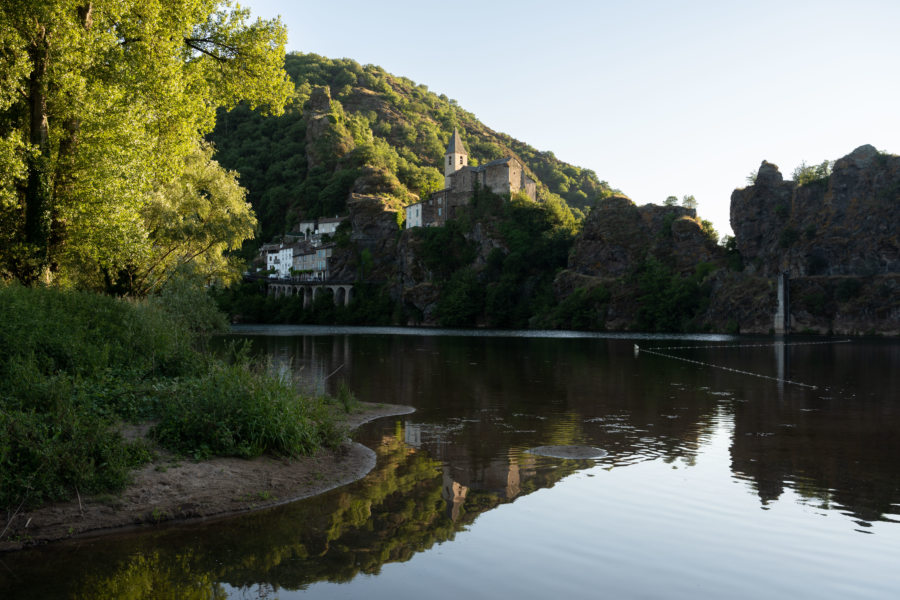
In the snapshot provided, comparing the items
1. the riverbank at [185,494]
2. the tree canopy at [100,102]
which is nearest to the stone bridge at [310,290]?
the tree canopy at [100,102]

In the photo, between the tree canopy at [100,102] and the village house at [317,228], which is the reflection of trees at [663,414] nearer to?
the tree canopy at [100,102]

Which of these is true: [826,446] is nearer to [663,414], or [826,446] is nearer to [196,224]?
[663,414]

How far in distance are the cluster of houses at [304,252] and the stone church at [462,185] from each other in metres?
21.9

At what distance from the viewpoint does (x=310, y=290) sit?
506 ft

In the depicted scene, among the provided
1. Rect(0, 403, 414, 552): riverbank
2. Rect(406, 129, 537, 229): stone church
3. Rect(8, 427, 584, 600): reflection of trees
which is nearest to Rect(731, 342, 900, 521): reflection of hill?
Rect(8, 427, 584, 600): reflection of trees

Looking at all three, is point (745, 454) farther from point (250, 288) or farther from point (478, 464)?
point (250, 288)

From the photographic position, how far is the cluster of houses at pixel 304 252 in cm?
16262

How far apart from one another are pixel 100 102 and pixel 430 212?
140 meters

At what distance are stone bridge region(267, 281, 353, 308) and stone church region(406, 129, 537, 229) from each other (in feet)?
76.5

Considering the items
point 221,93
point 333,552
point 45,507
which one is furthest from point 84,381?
point 221,93

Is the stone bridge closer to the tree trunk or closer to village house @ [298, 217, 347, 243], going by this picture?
village house @ [298, 217, 347, 243]

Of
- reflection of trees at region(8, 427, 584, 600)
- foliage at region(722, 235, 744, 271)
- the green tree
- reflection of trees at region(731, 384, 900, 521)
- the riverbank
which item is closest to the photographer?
reflection of trees at region(8, 427, 584, 600)

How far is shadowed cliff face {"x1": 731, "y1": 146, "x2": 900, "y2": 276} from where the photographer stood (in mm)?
102750

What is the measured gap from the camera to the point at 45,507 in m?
9.18
